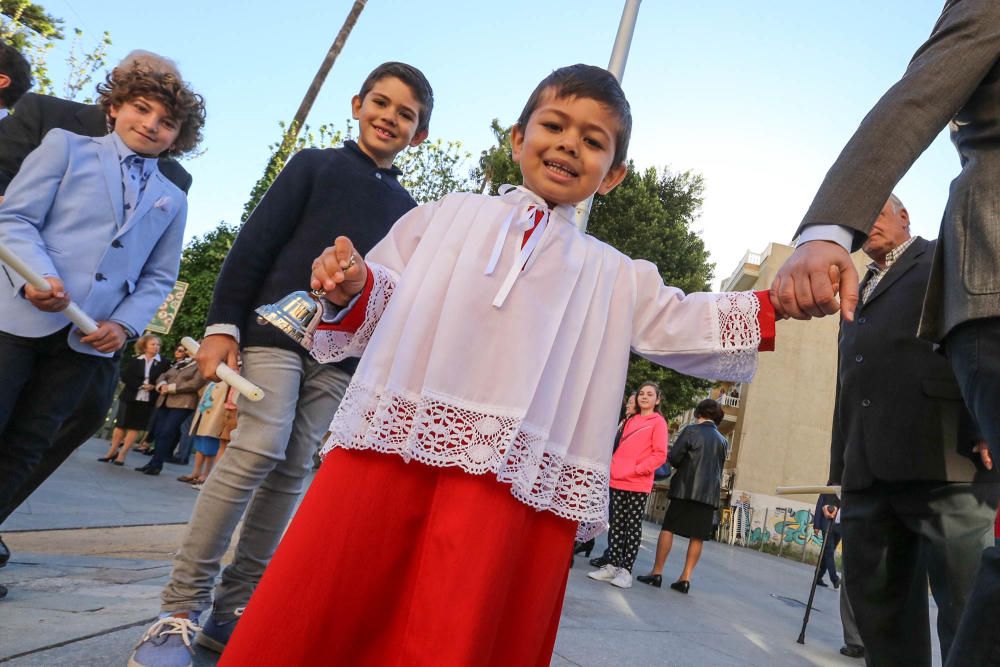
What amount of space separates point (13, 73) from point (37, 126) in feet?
2.25

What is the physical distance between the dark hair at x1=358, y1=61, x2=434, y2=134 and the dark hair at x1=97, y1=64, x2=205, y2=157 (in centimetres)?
68

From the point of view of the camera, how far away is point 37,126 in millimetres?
3170

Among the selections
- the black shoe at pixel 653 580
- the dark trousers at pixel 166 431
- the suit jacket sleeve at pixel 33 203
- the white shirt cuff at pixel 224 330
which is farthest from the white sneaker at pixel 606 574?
the dark trousers at pixel 166 431

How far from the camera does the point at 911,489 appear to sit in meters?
2.60

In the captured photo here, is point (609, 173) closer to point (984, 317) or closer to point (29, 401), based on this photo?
point (984, 317)

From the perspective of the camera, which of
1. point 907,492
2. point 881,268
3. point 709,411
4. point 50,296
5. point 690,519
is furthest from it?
point 709,411

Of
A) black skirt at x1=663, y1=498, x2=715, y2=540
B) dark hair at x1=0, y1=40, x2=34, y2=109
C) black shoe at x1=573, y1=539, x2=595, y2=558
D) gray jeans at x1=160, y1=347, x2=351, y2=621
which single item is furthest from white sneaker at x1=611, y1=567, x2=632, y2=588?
dark hair at x1=0, y1=40, x2=34, y2=109

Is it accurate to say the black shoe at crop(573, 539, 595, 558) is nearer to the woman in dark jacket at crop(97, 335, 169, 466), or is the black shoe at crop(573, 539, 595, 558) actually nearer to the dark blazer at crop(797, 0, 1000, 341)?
the woman in dark jacket at crop(97, 335, 169, 466)

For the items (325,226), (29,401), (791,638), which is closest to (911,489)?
(325,226)

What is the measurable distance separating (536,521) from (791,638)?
4.94 m

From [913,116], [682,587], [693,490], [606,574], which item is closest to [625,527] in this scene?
[606,574]

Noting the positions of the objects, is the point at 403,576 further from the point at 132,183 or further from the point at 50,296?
the point at 132,183

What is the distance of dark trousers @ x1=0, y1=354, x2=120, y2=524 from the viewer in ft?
9.17

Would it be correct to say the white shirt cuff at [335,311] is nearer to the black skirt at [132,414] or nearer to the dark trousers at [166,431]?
the dark trousers at [166,431]
